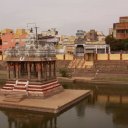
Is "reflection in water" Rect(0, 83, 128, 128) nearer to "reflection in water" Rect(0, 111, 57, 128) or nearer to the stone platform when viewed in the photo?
"reflection in water" Rect(0, 111, 57, 128)

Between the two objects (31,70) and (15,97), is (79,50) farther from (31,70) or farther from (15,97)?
(15,97)

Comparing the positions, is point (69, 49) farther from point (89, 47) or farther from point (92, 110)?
point (92, 110)

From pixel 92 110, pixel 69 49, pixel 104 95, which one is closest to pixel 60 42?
pixel 69 49

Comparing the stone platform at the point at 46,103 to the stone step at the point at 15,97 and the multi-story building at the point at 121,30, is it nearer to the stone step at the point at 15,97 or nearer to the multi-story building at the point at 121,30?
the stone step at the point at 15,97

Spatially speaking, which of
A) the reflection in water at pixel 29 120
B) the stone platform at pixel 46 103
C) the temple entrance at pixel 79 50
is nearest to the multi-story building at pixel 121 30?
the temple entrance at pixel 79 50

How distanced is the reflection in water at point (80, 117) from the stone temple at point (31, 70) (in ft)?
11.3

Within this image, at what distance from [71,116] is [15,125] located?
14.0ft

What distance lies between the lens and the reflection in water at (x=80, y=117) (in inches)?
787

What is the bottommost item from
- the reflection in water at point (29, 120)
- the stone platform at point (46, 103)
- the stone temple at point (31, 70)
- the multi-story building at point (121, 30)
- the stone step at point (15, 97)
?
the reflection in water at point (29, 120)

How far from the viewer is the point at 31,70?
28.5 metres

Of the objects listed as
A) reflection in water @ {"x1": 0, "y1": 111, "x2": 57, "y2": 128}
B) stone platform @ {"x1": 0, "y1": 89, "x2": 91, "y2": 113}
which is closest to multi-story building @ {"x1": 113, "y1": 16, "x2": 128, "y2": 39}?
stone platform @ {"x1": 0, "y1": 89, "x2": 91, "y2": 113}

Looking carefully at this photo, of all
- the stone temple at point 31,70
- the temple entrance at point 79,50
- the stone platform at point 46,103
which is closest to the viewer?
the stone platform at point 46,103

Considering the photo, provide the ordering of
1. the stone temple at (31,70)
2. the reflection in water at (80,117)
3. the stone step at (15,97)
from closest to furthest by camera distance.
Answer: the reflection in water at (80,117)
the stone step at (15,97)
the stone temple at (31,70)

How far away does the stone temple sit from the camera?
86.7 ft
